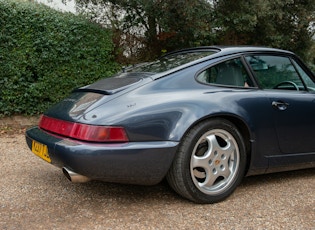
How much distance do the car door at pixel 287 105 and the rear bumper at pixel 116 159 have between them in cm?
115

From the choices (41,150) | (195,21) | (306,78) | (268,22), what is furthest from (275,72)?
(268,22)

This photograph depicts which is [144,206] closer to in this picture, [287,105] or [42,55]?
[287,105]

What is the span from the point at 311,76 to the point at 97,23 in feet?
14.7

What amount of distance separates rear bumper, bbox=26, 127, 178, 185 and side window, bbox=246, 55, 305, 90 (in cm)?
125

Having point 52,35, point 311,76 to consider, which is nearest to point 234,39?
point 52,35

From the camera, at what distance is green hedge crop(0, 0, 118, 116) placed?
605cm

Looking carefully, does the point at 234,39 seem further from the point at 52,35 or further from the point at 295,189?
the point at 295,189

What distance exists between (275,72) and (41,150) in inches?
92.3

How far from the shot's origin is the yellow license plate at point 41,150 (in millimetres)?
2881

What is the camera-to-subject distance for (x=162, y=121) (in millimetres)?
2750

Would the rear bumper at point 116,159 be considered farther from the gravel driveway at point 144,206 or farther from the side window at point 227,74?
the side window at point 227,74

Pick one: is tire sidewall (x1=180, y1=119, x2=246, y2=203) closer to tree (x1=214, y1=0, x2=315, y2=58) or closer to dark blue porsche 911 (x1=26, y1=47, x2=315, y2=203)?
dark blue porsche 911 (x1=26, y1=47, x2=315, y2=203)

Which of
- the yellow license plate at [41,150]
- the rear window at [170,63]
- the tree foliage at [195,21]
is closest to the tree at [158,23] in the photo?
the tree foliage at [195,21]

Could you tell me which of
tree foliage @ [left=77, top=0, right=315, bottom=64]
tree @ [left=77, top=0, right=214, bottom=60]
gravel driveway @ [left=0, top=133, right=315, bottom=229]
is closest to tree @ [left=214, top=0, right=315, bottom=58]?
tree foliage @ [left=77, top=0, right=315, bottom=64]
